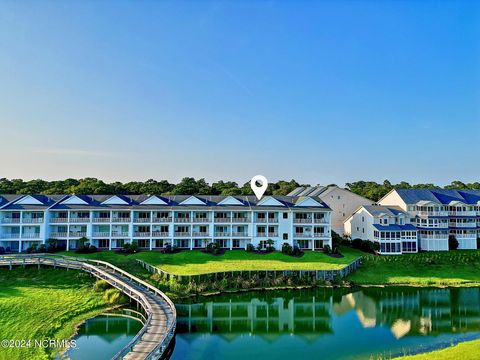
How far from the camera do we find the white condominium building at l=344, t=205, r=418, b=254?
44.3 meters

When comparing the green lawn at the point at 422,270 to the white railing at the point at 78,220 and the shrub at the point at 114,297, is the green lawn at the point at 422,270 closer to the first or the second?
the shrub at the point at 114,297

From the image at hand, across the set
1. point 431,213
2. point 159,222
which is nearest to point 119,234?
point 159,222

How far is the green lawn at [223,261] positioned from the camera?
3506 centimetres

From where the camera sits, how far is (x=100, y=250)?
41.2m

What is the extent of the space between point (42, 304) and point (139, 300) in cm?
710

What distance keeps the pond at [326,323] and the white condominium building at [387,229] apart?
10.7m

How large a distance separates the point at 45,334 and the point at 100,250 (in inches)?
811

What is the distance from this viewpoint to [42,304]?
84.2 feet

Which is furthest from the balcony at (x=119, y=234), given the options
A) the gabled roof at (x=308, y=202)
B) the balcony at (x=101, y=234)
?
the gabled roof at (x=308, y=202)

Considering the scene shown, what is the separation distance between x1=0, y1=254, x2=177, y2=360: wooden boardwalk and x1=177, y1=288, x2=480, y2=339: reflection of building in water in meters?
1.94

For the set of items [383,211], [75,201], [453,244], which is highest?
[75,201]

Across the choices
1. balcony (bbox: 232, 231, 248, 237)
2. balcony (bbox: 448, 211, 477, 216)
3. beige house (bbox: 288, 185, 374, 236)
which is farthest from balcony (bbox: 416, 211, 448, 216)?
balcony (bbox: 232, 231, 248, 237)

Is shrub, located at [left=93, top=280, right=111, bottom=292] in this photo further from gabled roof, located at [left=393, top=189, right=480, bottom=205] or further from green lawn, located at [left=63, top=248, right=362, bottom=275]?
gabled roof, located at [left=393, top=189, right=480, bottom=205]

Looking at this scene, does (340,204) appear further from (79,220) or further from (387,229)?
(79,220)
